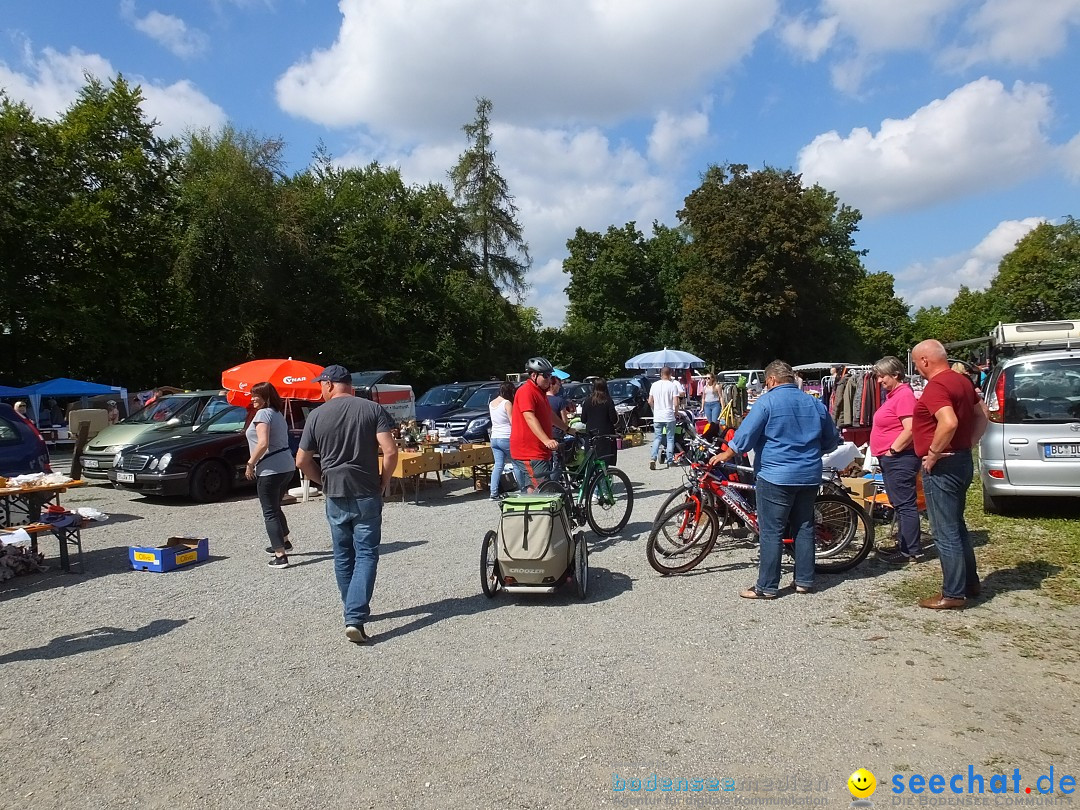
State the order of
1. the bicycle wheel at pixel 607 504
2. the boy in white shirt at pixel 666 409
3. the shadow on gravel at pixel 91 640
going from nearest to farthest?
1. the shadow on gravel at pixel 91 640
2. the bicycle wheel at pixel 607 504
3. the boy in white shirt at pixel 666 409

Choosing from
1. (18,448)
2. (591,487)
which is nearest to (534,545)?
(591,487)

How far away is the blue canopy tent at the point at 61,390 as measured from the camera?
2111 centimetres

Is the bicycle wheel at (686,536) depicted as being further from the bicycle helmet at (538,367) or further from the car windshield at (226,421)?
the car windshield at (226,421)

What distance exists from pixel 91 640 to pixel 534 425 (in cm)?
377

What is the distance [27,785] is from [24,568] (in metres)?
4.71

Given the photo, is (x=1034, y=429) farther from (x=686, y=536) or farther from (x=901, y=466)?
(x=686, y=536)

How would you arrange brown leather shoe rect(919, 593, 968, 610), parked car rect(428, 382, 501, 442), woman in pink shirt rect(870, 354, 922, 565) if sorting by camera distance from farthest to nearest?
1. parked car rect(428, 382, 501, 442)
2. woman in pink shirt rect(870, 354, 922, 565)
3. brown leather shoe rect(919, 593, 968, 610)

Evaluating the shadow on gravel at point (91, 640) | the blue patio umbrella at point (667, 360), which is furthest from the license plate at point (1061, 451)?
the blue patio umbrella at point (667, 360)

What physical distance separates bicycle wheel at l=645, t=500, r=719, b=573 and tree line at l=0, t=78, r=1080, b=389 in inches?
915

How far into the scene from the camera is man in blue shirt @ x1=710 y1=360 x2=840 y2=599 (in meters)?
5.75

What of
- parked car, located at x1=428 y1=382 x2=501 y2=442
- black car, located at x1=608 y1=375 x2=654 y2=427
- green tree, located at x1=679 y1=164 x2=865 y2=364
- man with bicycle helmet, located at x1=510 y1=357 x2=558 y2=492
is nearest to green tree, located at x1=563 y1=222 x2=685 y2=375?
green tree, located at x1=679 y1=164 x2=865 y2=364

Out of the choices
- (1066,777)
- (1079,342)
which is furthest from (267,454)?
(1079,342)

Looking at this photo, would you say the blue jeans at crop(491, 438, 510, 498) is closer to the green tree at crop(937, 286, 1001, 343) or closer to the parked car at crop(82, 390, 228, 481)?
the parked car at crop(82, 390, 228, 481)

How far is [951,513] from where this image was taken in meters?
5.35
